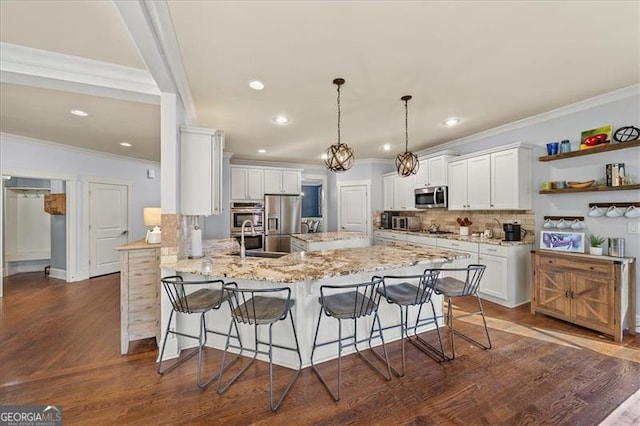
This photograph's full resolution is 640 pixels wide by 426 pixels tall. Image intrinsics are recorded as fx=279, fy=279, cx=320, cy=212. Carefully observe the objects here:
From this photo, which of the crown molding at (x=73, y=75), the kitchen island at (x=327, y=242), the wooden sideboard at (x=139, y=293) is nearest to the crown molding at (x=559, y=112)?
the kitchen island at (x=327, y=242)

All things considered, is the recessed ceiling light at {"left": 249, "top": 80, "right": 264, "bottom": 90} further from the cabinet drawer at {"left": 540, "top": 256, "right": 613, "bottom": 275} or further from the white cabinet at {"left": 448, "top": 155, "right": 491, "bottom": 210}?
the cabinet drawer at {"left": 540, "top": 256, "right": 613, "bottom": 275}

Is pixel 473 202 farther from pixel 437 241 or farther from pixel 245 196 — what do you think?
pixel 245 196

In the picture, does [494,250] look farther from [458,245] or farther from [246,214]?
[246,214]

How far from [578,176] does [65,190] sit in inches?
319

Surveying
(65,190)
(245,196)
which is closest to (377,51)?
(245,196)

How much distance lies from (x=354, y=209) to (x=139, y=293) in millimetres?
4737

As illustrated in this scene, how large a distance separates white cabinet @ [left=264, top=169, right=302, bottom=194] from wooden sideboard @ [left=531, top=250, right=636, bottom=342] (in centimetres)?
461

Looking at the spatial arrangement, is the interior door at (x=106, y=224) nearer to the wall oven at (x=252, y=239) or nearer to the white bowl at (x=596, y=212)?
the wall oven at (x=252, y=239)

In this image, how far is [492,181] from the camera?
407 centimetres

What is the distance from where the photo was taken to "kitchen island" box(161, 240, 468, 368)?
85.4 inches

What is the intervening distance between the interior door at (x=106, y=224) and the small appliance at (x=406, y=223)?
18.7ft

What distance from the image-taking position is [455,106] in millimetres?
3369

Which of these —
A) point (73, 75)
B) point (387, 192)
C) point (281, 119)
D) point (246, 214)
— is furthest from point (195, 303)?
point (387, 192)

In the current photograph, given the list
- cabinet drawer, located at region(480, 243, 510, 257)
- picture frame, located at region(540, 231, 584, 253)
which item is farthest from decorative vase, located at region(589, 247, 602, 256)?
cabinet drawer, located at region(480, 243, 510, 257)
